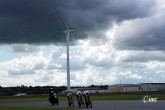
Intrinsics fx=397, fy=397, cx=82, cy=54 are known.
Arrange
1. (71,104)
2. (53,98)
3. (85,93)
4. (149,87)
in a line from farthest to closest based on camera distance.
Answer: (149,87)
(53,98)
(71,104)
(85,93)

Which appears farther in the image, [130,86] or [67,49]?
[130,86]

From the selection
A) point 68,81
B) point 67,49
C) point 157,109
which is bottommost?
point 157,109

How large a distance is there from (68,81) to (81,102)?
52.2 meters

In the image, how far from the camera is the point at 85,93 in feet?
132

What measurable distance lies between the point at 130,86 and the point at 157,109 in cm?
13568

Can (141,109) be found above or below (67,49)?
below

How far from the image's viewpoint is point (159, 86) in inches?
6299

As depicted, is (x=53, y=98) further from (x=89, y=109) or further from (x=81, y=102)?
(x=89, y=109)

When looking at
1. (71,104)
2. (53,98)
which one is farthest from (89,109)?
(53,98)

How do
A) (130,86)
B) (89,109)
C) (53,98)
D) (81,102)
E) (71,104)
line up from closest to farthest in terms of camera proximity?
1. (89,109)
2. (81,102)
3. (71,104)
4. (53,98)
5. (130,86)

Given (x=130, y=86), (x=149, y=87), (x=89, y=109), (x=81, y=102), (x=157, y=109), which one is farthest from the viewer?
(x=130, y=86)

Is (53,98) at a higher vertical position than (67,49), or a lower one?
lower

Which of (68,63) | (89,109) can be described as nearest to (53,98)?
(89,109)

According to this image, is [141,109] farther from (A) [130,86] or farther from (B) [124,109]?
(A) [130,86]
